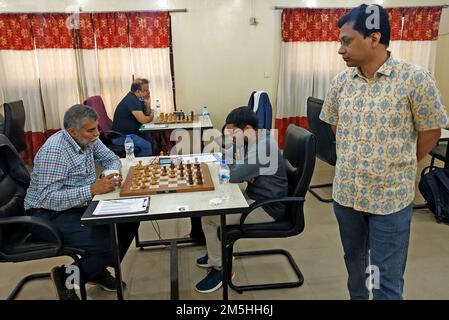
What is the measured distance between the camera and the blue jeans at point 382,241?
1440mm

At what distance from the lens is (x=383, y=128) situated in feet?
4.49

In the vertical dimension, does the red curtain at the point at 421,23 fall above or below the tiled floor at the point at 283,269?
above

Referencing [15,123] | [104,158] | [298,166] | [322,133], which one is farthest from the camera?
[15,123]

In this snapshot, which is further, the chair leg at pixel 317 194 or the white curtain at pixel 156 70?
the white curtain at pixel 156 70

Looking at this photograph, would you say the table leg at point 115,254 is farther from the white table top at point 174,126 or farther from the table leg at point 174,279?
the white table top at point 174,126

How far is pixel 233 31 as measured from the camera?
4781mm

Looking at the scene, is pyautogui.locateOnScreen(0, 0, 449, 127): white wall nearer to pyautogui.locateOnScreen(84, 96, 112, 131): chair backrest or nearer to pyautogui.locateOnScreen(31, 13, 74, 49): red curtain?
pyautogui.locateOnScreen(31, 13, 74, 49): red curtain

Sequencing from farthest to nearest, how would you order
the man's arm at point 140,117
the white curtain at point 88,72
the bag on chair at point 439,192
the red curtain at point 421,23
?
the red curtain at point 421,23
the white curtain at point 88,72
the man's arm at point 140,117
the bag on chair at point 439,192

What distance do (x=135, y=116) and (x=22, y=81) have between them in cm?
178

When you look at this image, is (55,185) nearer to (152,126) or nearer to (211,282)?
(211,282)

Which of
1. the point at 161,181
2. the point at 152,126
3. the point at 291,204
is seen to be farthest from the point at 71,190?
the point at 152,126

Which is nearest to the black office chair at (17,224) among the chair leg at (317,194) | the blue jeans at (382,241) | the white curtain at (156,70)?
the blue jeans at (382,241)

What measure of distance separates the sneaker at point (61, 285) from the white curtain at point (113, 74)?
322 centimetres

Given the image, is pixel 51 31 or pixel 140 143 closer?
pixel 140 143
